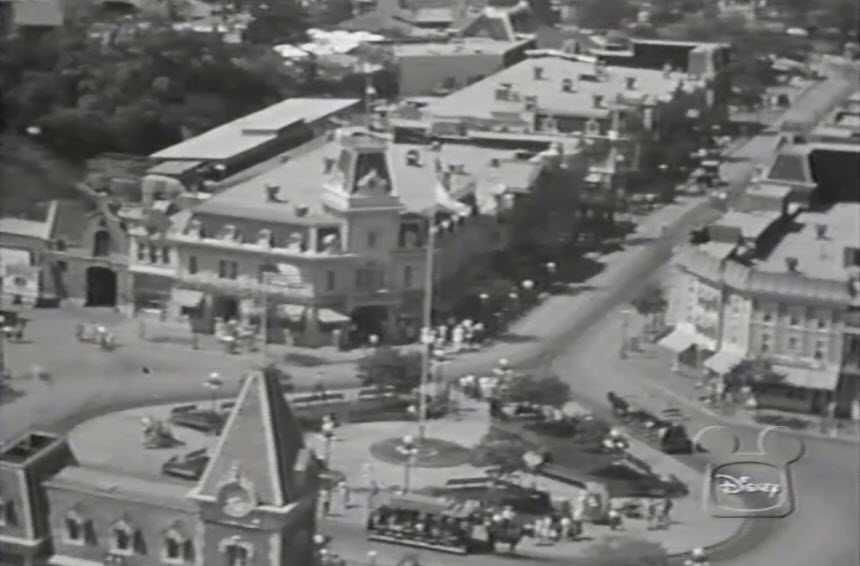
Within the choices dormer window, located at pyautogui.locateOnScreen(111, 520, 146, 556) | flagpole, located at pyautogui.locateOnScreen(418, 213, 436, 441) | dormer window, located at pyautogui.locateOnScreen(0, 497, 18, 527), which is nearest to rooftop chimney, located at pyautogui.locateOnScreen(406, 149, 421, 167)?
flagpole, located at pyautogui.locateOnScreen(418, 213, 436, 441)

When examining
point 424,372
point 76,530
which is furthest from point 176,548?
point 424,372

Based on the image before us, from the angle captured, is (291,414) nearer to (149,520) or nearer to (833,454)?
(149,520)

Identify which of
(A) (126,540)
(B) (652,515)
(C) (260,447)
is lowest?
(A) (126,540)

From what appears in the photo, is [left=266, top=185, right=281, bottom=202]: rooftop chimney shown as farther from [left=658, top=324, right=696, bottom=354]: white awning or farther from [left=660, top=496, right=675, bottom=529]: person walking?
[left=660, top=496, right=675, bottom=529]: person walking

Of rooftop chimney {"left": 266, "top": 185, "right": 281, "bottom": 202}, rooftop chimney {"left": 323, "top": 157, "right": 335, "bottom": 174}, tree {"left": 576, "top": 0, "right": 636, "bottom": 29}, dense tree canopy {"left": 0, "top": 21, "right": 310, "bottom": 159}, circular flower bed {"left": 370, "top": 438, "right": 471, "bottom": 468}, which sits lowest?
circular flower bed {"left": 370, "top": 438, "right": 471, "bottom": 468}

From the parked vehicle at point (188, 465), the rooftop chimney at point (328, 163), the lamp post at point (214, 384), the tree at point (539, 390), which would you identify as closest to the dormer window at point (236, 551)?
the parked vehicle at point (188, 465)

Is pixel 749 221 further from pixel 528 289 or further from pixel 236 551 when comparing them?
pixel 236 551

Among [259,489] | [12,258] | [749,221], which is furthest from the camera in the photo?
[12,258]
